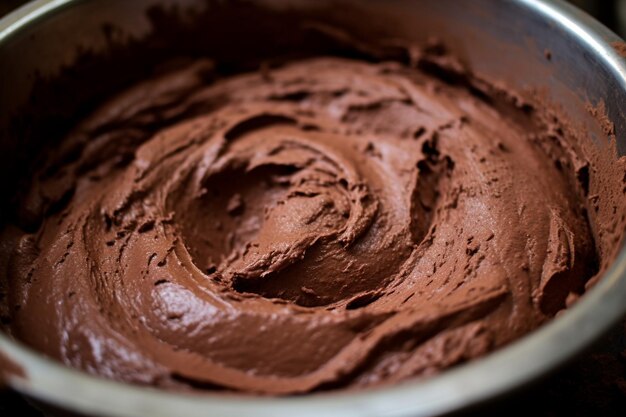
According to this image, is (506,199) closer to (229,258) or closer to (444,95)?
(444,95)

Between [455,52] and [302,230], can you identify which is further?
[455,52]

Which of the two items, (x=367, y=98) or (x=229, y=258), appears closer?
(x=229, y=258)

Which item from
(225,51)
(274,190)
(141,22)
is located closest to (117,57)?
(141,22)

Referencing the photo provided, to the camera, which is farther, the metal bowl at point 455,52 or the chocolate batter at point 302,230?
the chocolate batter at point 302,230

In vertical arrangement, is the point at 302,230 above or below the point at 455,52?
below
